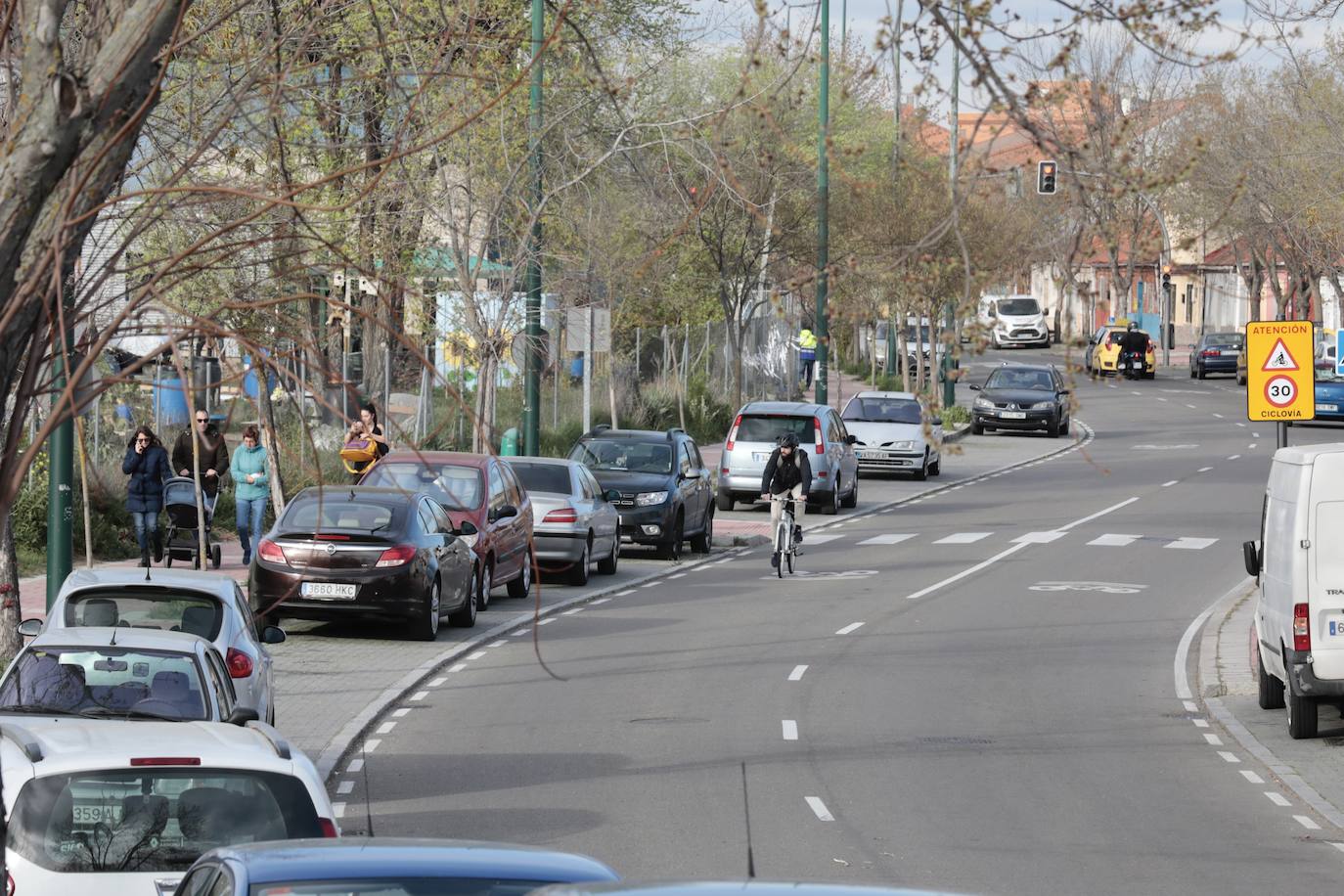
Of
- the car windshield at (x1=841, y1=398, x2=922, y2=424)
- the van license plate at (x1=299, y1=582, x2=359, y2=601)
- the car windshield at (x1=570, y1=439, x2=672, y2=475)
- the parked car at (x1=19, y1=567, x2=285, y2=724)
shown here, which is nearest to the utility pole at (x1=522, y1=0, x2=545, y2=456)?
the car windshield at (x1=570, y1=439, x2=672, y2=475)

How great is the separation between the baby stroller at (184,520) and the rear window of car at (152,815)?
655 inches

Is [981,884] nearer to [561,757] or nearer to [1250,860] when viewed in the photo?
[1250,860]

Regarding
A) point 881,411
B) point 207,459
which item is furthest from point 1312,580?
point 881,411

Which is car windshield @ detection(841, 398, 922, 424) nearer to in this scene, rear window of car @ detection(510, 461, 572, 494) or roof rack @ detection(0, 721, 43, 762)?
rear window of car @ detection(510, 461, 572, 494)

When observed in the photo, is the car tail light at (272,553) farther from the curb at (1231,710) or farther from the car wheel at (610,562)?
the curb at (1231,710)

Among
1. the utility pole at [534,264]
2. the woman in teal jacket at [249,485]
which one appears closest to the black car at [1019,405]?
the utility pole at [534,264]

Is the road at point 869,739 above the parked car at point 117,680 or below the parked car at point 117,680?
below

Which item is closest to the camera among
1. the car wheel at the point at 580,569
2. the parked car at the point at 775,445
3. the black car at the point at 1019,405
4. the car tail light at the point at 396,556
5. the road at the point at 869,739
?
the road at the point at 869,739

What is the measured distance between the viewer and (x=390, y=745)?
14.8 meters

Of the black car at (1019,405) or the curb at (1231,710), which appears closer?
the curb at (1231,710)

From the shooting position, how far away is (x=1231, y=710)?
17.5 meters

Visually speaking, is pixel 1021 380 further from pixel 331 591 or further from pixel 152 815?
pixel 152 815

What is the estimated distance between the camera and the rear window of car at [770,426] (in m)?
35.5

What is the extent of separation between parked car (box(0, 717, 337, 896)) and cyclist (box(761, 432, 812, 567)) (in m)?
19.0
